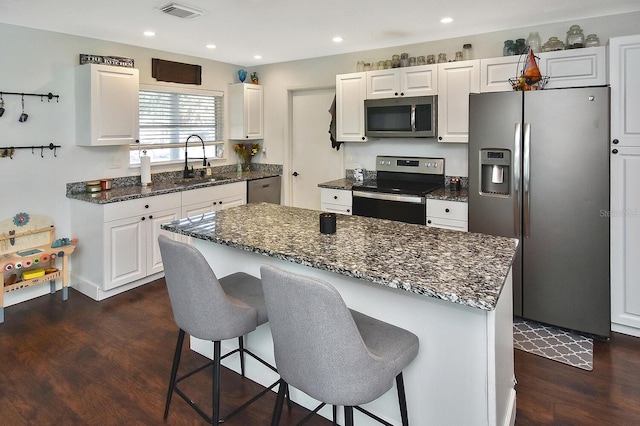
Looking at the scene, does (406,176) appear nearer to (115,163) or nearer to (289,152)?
(289,152)

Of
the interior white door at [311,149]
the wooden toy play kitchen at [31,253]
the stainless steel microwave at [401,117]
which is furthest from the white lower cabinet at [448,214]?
the wooden toy play kitchen at [31,253]

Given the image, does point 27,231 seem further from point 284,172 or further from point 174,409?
point 284,172

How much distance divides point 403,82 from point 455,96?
1.81 feet

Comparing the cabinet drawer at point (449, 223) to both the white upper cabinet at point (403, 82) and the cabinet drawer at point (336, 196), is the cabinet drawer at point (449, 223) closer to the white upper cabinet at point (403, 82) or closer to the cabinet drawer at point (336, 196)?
the cabinet drawer at point (336, 196)

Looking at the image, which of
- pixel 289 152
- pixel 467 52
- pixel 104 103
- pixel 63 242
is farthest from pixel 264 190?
pixel 467 52

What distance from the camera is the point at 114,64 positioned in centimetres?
396

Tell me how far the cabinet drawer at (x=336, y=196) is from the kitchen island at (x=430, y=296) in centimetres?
194

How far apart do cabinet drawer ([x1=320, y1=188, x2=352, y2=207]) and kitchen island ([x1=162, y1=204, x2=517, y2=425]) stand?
194cm

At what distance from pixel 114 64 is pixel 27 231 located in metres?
1.71

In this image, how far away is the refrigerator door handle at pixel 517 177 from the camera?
3.04 m

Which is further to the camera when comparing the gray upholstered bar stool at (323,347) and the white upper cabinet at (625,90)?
the white upper cabinet at (625,90)

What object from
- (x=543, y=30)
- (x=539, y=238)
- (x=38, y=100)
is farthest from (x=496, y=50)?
(x=38, y=100)

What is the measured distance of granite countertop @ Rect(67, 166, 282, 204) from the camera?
3.75 metres

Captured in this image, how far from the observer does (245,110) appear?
5.37m
